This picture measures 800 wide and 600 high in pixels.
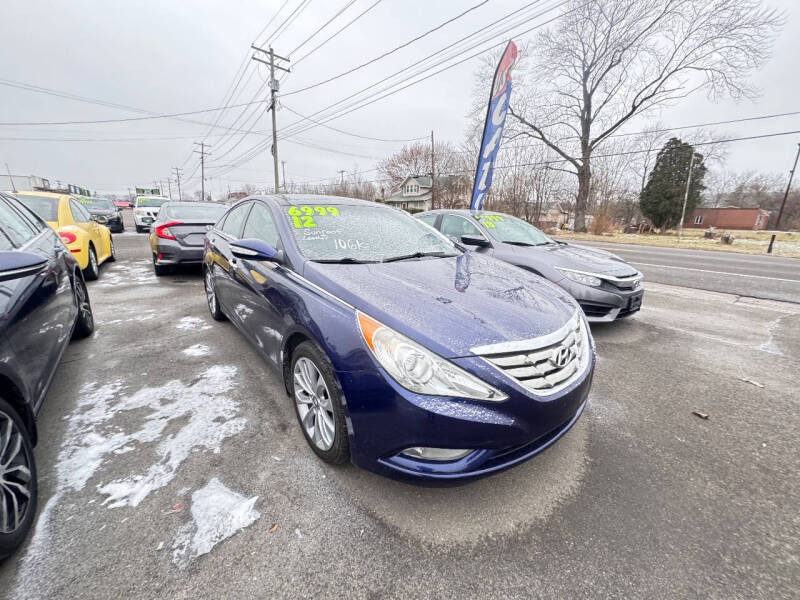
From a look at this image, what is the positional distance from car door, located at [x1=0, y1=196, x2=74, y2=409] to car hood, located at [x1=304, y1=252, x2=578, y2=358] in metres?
1.40

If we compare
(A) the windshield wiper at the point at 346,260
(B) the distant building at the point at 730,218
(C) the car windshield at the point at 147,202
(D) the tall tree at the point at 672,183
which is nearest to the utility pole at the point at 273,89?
(C) the car windshield at the point at 147,202

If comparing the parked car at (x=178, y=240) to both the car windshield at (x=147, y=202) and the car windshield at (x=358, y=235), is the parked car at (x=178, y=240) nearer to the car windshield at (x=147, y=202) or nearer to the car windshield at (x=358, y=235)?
the car windshield at (x=358, y=235)

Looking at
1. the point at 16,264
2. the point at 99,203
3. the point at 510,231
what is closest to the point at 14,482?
the point at 16,264

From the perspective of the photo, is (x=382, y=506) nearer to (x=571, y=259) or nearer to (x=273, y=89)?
(x=571, y=259)

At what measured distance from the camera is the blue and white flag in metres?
11.3

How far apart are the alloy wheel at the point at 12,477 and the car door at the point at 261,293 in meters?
1.20

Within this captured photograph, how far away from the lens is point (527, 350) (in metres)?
1.62

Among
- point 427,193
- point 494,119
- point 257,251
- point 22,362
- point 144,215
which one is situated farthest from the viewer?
point 427,193

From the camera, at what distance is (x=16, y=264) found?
5.13 ft

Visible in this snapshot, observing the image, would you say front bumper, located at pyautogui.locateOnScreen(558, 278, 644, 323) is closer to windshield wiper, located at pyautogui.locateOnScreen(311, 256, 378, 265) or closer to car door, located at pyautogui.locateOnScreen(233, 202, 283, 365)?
windshield wiper, located at pyautogui.locateOnScreen(311, 256, 378, 265)

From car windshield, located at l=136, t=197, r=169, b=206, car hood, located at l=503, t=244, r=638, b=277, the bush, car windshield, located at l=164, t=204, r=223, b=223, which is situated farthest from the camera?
the bush

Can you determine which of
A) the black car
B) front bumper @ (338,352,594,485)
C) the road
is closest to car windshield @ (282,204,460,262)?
front bumper @ (338,352,594,485)

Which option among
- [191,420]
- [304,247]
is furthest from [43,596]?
[304,247]

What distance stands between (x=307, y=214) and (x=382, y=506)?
6.81 feet
